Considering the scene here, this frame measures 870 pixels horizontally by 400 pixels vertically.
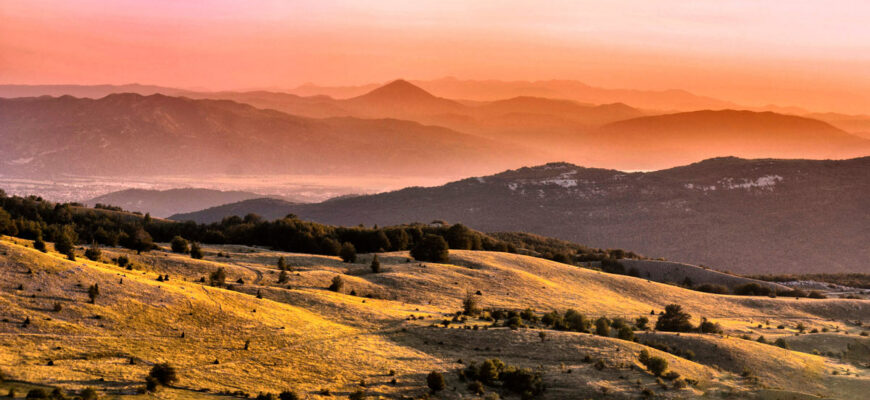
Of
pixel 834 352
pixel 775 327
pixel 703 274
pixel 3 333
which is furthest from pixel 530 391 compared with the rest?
pixel 703 274

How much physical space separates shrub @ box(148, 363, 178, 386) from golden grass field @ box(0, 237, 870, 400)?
591mm

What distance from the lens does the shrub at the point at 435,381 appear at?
45.3 meters

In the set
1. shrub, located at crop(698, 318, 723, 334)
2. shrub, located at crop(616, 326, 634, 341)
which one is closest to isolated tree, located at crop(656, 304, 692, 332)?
shrub, located at crop(698, 318, 723, 334)

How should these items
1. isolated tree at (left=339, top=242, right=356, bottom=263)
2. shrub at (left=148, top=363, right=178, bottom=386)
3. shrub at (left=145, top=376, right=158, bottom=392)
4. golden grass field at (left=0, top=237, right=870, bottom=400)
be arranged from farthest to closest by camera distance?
1. isolated tree at (left=339, top=242, right=356, bottom=263)
2. golden grass field at (left=0, top=237, right=870, bottom=400)
3. shrub at (left=148, top=363, right=178, bottom=386)
4. shrub at (left=145, top=376, right=158, bottom=392)

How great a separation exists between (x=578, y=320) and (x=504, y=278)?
2181 cm

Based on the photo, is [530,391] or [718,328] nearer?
[530,391]

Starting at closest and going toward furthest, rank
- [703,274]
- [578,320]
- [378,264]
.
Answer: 1. [578,320]
2. [378,264]
3. [703,274]

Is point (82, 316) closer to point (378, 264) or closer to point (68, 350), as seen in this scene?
point (68, 350)

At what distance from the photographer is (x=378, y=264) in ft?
267

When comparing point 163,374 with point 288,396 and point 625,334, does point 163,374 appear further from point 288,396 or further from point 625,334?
point 625,334

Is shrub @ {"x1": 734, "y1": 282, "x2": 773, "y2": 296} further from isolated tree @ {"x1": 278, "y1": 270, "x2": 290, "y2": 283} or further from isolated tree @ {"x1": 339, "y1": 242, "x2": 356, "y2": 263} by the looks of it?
isolated tree @ {"x1": 278, "y1": 270, "x2": 290, "y2": 283}

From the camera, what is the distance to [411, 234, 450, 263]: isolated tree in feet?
299

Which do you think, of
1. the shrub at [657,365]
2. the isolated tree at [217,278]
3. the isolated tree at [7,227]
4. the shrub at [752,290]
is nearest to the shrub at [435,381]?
the shrub at [657,365]

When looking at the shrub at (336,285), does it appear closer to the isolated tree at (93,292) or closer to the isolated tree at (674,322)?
the isolated tree at (93,292)
